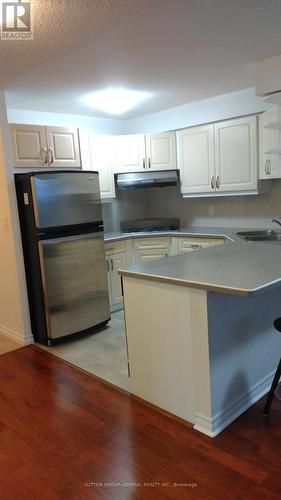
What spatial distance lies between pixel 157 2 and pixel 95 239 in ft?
7.21

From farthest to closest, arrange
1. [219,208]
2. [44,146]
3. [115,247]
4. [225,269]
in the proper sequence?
[219,208] < [115,247] < [44,146] < [225,269]

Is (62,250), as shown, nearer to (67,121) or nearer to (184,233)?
(184,233)

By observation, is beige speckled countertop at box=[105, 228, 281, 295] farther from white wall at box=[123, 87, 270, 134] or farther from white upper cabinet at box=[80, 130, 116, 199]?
white upper cabinet at box=[80, 130, 116, 199]

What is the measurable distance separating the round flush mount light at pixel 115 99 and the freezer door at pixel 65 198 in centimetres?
74

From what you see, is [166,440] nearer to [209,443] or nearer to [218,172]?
[209,443]

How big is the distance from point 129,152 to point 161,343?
9.27 ft

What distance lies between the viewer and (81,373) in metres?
2.85

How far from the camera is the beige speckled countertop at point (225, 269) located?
5.81 feet

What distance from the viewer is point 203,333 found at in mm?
1958

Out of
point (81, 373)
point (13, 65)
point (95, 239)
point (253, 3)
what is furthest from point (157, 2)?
point (81, 373)

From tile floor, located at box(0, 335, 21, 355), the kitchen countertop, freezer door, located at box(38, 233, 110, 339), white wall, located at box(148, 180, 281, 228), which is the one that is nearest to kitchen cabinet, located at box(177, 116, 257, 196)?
white wall, located at box(148, 180, 281, 228)

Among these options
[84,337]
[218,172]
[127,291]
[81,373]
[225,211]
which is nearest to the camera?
[127,291]

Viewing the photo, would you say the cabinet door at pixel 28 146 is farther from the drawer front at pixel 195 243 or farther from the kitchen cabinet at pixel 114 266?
the drawer front at pixel 195 243

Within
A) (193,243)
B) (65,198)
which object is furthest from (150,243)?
(65,198)
